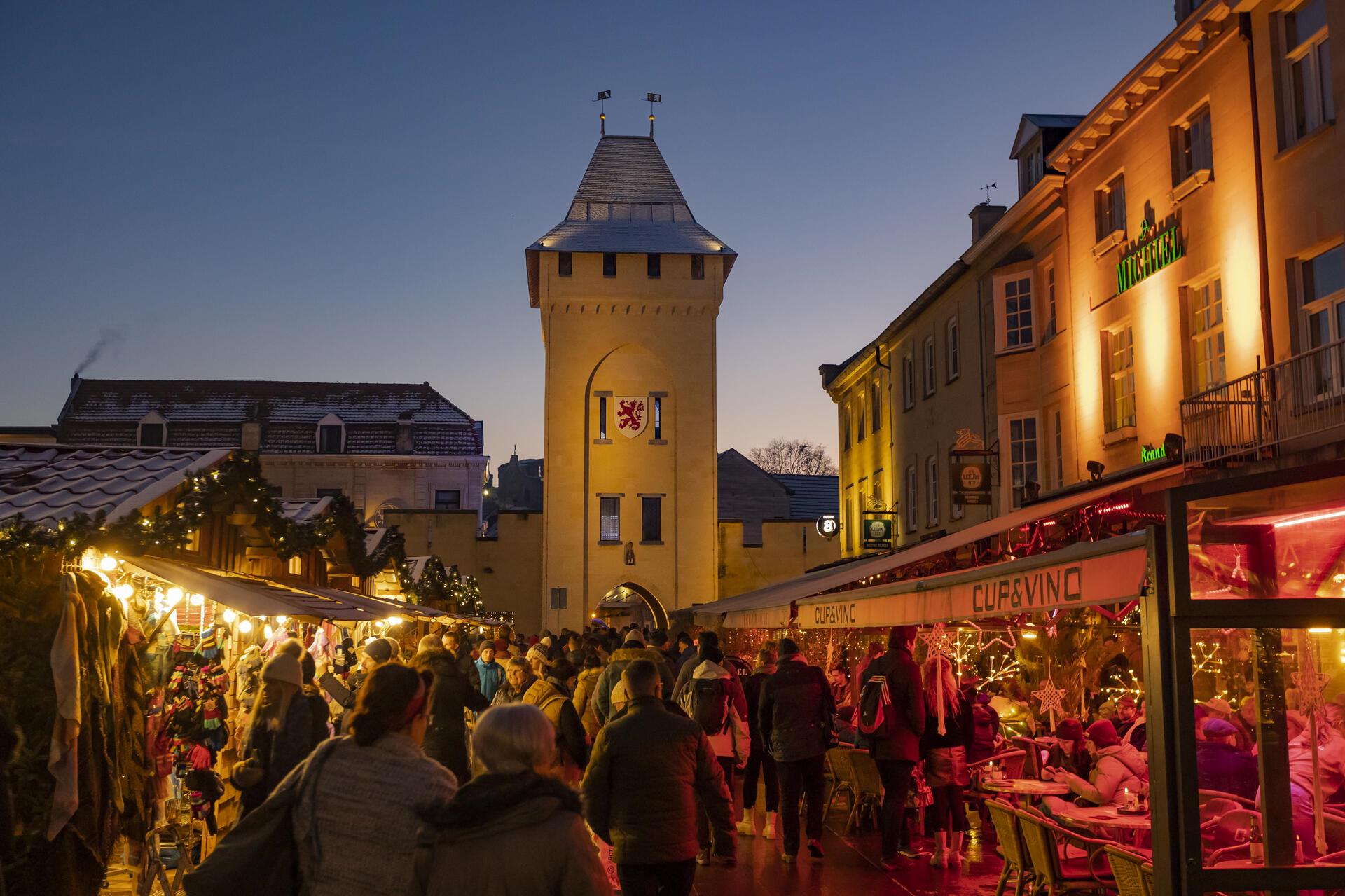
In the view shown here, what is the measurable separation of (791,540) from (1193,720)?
39.7 m

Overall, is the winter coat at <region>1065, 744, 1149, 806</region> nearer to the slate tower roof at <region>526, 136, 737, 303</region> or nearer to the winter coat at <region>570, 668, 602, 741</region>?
the winter coat at <region>570, 668, 602, 741</region>

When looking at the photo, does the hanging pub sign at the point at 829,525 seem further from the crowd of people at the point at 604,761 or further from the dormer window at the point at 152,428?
the dormer window at the point at 152,428

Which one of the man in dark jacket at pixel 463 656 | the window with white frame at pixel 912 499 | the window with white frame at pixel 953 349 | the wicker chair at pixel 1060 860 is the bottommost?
the wicker chair at pixel 1060 860

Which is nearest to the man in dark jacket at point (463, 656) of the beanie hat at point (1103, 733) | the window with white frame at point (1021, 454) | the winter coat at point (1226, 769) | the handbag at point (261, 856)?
the beanie hat at point (1103, 733)

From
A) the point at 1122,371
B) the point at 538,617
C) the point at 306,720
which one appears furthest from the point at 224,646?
the point at 538,617

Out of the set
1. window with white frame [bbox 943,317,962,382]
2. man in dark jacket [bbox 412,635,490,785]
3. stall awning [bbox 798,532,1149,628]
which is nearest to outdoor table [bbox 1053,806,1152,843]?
stall awning [bbox 798,532,1149,628]

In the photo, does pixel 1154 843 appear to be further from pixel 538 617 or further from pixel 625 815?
pixel 538 617

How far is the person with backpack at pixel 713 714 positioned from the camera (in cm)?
1032

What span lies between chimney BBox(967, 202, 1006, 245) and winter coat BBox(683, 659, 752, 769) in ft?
72.3

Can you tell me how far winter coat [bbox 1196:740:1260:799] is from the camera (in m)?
5.00

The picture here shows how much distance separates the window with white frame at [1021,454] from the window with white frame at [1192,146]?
620 cm

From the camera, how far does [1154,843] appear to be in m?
5.02

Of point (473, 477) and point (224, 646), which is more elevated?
point (473, 477)

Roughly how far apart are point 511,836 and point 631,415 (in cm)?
4102
